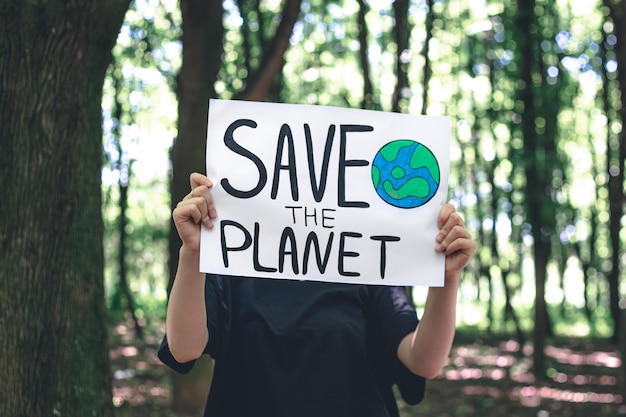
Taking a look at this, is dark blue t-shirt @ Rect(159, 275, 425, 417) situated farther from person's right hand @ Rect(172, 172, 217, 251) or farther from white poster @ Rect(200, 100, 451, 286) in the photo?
person's right hand @ Rect(172, 172, 217, 251)

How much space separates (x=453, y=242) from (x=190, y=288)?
691 millimetres

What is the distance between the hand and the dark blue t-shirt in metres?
0.20

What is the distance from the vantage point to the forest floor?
893 centimetres

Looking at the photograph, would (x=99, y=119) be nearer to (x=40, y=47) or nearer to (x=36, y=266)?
(x=40, y=47)

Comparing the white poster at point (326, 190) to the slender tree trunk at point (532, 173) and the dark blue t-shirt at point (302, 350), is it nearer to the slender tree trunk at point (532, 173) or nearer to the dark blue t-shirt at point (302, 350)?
the dark blue t-shirt at point (302, 350)

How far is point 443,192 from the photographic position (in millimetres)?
2148

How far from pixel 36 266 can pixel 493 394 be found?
7.21 metres

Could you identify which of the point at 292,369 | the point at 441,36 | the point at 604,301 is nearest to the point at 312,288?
the point at 292,369

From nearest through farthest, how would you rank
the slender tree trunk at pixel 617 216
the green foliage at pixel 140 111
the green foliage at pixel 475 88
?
the slender tree trunk at pixel 617 216
the green foliage at pixel 475 88
the green foliage at pixel 140 111

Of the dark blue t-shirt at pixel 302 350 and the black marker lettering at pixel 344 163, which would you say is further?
the black marker lettering at pixel 344 163

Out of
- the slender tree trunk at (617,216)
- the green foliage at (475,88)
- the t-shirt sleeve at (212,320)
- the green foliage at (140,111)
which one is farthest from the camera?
the green foliage at (140,111)

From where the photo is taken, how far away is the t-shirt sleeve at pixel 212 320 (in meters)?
2.13

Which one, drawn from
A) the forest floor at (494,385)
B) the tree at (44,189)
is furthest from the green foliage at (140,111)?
the tree at (44,189)

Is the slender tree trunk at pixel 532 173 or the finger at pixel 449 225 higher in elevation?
the slender tree trunk at pixel 532 173
